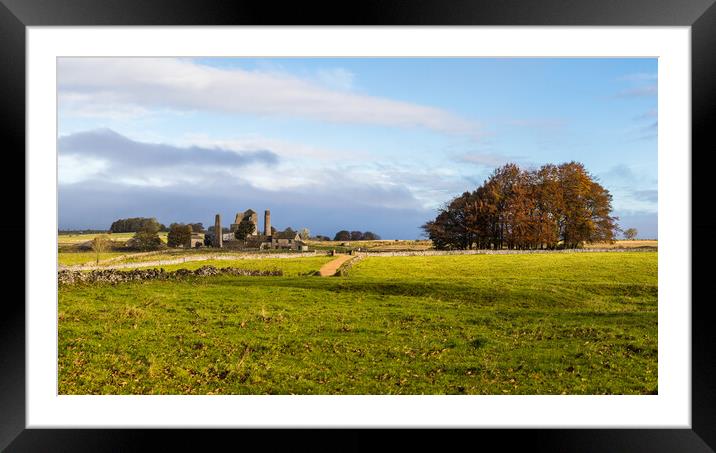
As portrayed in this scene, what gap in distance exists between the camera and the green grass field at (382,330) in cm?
462

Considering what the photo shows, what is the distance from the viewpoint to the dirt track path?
711 cm

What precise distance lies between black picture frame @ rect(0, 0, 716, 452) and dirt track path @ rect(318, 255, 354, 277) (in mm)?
4170

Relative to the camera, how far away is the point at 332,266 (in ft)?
23.5

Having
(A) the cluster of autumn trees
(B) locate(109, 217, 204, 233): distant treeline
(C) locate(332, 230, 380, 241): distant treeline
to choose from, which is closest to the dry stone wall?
(B) locate(109, 217, 204, 233): distant treeline

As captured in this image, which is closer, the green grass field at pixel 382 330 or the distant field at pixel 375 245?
the green grass field at pixel 382 330

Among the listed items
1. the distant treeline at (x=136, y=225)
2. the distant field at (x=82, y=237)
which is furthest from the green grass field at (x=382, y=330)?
the distant treeline at (x=136, y=225)

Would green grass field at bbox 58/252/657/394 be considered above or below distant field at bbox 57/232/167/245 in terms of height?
below

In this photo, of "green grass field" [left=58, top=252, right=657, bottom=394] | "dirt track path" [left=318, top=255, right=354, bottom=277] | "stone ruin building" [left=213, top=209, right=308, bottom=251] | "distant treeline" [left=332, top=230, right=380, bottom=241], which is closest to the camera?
"green grass field" [left=58, top=252, right=657, bottom=394]

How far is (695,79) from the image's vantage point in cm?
290

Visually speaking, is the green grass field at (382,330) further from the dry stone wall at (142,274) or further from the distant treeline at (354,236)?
the distant treeline at (354,236)

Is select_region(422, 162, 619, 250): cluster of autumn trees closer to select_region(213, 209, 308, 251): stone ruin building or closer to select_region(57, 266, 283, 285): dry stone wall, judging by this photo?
select_region(213, 209, 308, 251): stone ruin building

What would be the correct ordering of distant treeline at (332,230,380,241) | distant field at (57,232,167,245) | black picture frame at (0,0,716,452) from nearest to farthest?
black picture frame at (0,0,716,452) → distant field at (57,232,167,245) → distant treeline at (332,230,380,241)
